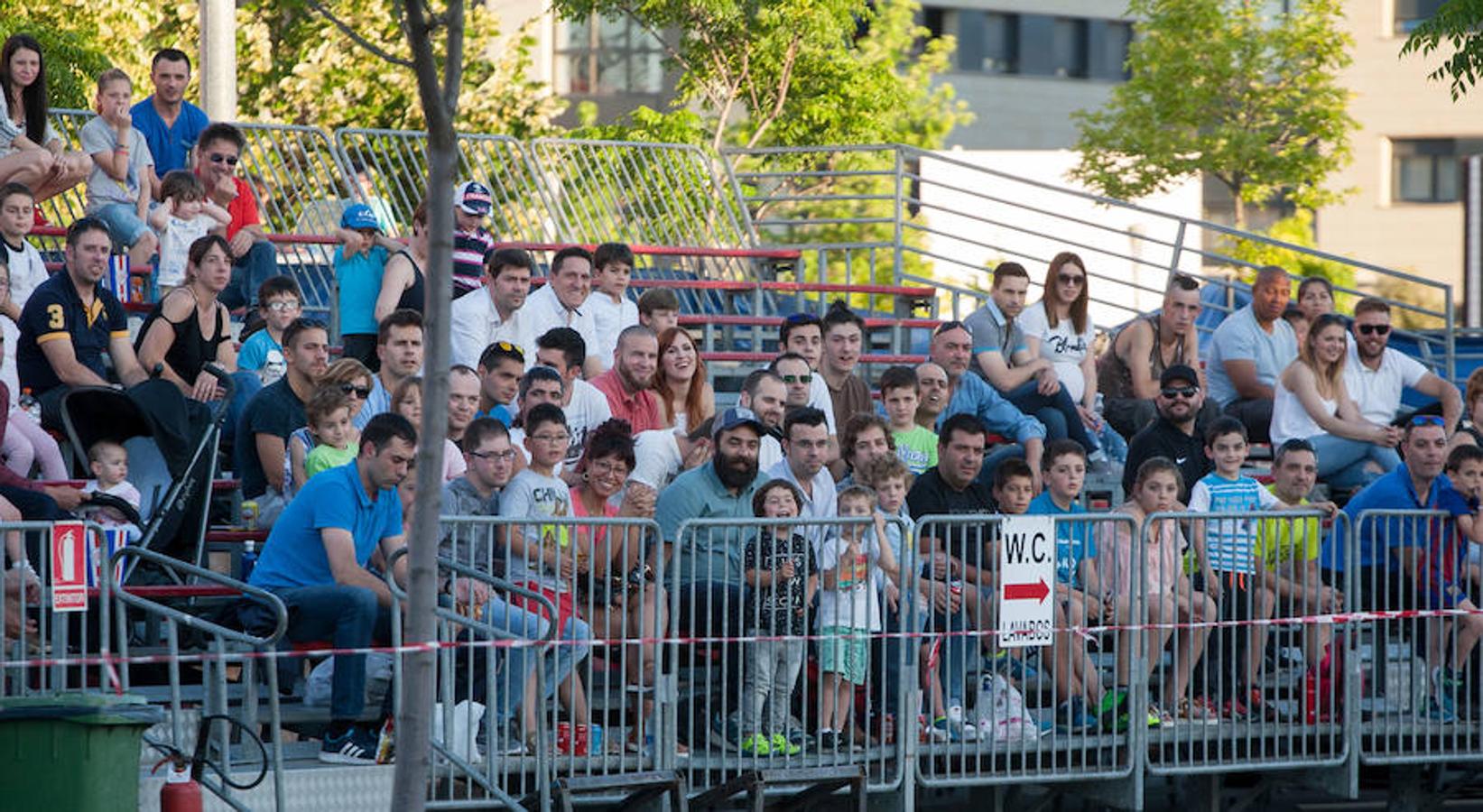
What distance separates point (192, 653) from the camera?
10633mm

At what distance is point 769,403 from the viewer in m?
13.2

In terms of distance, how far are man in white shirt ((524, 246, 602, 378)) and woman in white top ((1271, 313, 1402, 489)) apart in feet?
14.0

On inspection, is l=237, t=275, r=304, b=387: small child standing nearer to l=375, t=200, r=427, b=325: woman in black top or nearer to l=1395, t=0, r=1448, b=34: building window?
l=375, t=200, r=427, b=325: woman in black top

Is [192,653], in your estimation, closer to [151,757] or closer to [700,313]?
[151,757]

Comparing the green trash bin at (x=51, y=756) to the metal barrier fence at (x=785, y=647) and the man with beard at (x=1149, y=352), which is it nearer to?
the metal barrier fence at (x=785, y=647)

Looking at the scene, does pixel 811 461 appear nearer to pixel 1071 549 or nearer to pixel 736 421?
pixel 736 421

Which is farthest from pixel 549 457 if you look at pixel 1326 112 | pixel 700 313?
pixel 1326 112

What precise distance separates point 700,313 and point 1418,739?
8247 mm

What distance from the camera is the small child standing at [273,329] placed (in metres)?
13.6

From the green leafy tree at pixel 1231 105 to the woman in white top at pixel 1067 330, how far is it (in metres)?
19.5

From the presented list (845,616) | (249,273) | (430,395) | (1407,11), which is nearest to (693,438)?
(845,616)

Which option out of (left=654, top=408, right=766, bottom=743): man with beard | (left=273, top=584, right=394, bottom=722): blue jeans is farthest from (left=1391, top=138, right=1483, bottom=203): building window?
(left=273, top=584, right=394, bottom=722): blue jeans

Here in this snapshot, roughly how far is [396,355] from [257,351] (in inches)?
49.2

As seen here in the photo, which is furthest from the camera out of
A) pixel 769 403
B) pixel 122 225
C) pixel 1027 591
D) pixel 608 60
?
pixel 608 60
